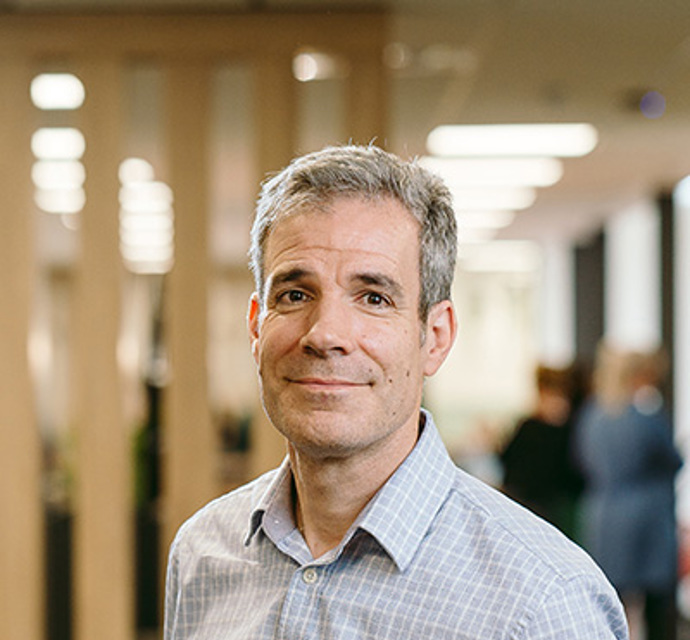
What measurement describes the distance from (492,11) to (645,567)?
8.43ft

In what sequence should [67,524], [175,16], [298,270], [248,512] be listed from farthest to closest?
[67,524], [175,16], [248,512], [298,270]

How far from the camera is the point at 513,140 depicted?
5.35 metres

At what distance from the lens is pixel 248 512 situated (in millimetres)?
1448

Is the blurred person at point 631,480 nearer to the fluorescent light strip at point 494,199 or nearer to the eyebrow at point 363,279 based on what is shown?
the fluorescent light strip at point 494,199

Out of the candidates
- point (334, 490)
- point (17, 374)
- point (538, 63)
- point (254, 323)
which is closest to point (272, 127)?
point (17, 374)

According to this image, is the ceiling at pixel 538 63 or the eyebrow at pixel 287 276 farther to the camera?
the ceiling at pixel 538 63

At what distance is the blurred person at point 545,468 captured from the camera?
4.60 metres

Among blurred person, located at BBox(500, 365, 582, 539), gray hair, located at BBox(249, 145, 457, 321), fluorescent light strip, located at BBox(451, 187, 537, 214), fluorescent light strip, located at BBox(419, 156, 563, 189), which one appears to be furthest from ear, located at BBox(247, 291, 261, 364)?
fluorescent light strip, located at BBox(451, 187, 537, 214)

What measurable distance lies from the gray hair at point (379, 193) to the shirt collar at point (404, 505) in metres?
0.17

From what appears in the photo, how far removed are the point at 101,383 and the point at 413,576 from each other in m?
2.36

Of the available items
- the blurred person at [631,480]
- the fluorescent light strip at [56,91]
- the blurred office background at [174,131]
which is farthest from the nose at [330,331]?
the blurred person at [631,480]

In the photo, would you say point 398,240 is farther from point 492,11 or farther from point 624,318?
point 624,318

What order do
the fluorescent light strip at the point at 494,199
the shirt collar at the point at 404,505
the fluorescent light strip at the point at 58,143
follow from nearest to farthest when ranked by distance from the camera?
1. the shirt collar at the point at 404,505
2. the fluorescent light strip at the point at 58,143
3. the fluorescent light strip at the point at 494,199

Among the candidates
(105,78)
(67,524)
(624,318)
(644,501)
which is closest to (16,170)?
(105,78)
